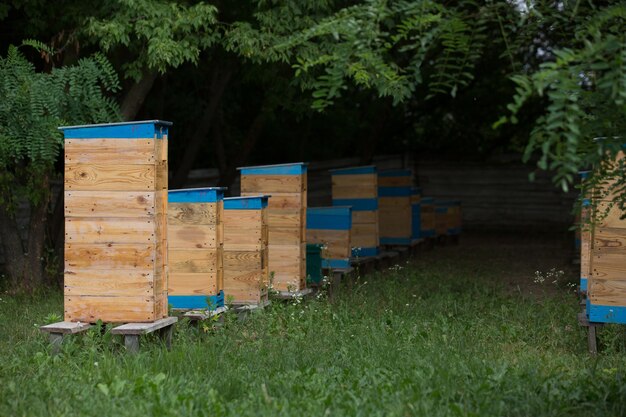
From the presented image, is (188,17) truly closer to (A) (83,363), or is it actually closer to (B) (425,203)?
(A) (83,363)

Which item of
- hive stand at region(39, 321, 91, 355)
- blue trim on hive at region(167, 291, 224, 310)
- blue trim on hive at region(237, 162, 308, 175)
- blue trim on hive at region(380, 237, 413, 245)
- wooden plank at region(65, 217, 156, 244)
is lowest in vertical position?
hive stand at region(39, 321, 91, 355)

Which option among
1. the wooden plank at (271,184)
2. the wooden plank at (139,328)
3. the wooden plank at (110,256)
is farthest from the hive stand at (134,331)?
the wooden plank at (271,184)

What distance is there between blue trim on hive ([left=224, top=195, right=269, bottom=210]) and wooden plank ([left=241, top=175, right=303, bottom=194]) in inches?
36.5

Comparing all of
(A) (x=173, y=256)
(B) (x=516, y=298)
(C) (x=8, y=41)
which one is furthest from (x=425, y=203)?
(A) (x=173, y=256)

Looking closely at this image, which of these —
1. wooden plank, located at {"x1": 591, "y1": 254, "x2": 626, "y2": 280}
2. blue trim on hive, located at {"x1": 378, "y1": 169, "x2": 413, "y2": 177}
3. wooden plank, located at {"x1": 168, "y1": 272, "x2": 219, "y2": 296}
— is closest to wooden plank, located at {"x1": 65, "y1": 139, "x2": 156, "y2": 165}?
wooden plank, located at {"x1": 168, "y1": 272, "x2": 219, "y2": 296}

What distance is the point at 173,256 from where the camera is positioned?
8438 millimetres

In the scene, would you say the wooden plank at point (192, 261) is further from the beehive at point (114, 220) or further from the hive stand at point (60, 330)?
the hive stand at point (60, 330)

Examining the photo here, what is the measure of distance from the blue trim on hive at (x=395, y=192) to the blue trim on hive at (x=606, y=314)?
841 cm

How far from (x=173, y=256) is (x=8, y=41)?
5.94 m

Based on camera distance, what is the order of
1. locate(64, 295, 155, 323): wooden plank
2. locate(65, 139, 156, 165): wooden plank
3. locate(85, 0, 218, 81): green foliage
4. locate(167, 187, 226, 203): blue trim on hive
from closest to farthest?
locate(65, 139, 156, 165): wooden plank
locate(64, 295, 155, 323): wooden plank
locate(167, 187, 226, 203): blue trim on hive
locate(85, 0, 218, 81): green foliage

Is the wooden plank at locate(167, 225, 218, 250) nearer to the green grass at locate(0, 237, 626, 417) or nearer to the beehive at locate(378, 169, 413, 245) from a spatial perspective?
the green grass at locate(0, 237, 626, 417)

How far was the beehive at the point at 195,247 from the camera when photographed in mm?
8312

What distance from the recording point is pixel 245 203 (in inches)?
369

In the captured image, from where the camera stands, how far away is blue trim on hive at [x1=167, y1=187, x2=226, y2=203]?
8289 millimetres
